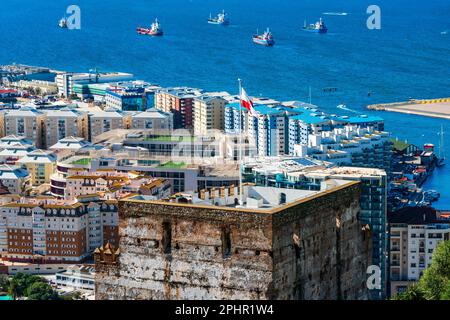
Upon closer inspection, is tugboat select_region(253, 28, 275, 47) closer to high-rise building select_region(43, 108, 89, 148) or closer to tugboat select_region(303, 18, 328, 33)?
tugboat select_region(303, 18, 328, 33)

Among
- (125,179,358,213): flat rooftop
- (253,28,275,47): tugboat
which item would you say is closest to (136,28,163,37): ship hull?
(253,28,275,47): tugboat

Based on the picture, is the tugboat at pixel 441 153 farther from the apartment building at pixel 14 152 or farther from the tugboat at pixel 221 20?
the tugboat at pixel 221 20

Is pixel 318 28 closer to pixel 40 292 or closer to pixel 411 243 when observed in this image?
pixel 411 243

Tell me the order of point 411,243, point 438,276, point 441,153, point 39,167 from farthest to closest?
point 441,153 < point 39,167 < point 411,243 < point 438,276

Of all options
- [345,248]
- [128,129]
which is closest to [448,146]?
[128,129]

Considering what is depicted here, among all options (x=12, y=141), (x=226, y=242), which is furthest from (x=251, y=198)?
(x=12, y=141)

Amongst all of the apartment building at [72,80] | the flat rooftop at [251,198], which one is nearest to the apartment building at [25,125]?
the apartment building at [72,80]
